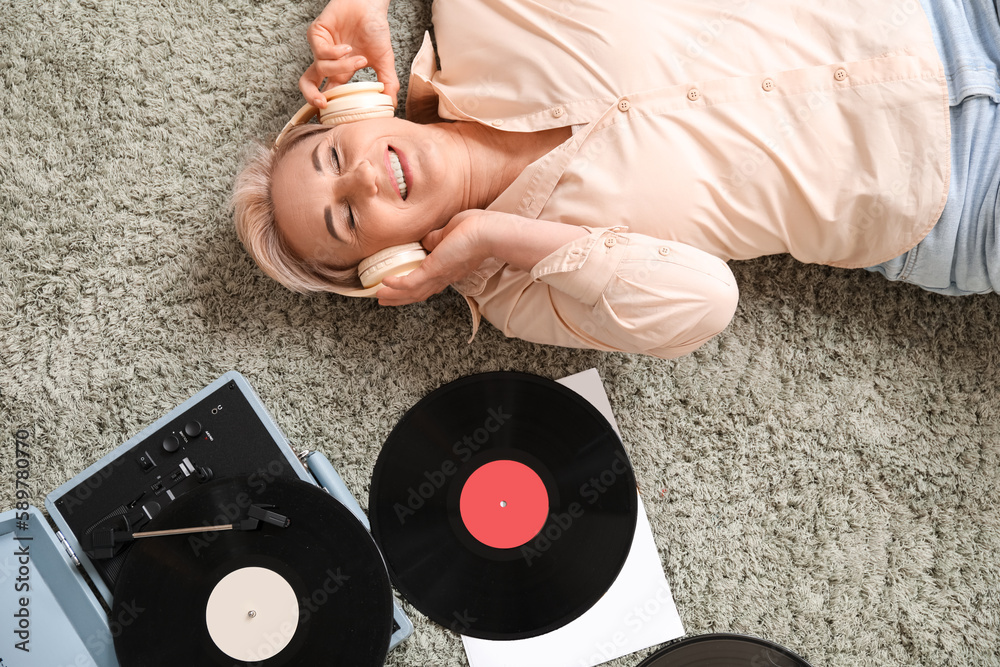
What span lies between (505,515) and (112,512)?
0.62m

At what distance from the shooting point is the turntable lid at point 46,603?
90 centimetres

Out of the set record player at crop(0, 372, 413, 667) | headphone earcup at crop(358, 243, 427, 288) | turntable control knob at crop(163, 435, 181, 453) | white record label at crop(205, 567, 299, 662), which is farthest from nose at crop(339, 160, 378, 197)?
white record label at crop(205, 567, 299, 662)

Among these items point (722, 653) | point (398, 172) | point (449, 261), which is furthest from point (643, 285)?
point (722, 653)

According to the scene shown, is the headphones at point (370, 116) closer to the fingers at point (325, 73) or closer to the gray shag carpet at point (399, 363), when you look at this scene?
the fingers at point (325, 73)

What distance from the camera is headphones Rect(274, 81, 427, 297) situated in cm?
Result: 102

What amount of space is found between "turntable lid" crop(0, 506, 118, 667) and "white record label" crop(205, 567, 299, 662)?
177 millimetres

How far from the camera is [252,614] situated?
0.93 meters

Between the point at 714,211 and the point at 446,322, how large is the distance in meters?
0.52

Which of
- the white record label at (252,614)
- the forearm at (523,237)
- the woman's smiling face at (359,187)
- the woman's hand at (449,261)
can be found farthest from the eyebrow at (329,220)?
the white record label at (252,614)

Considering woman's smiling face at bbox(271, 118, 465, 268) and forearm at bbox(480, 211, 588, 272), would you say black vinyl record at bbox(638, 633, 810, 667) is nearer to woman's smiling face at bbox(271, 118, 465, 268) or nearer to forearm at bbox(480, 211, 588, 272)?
forearm at bbox(480, 211, 588, 272)

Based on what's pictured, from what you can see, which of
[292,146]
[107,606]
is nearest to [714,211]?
[292,146]

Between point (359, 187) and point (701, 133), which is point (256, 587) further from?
point (701, 133)

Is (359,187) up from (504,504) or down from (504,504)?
up

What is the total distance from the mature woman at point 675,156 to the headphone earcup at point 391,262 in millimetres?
22
